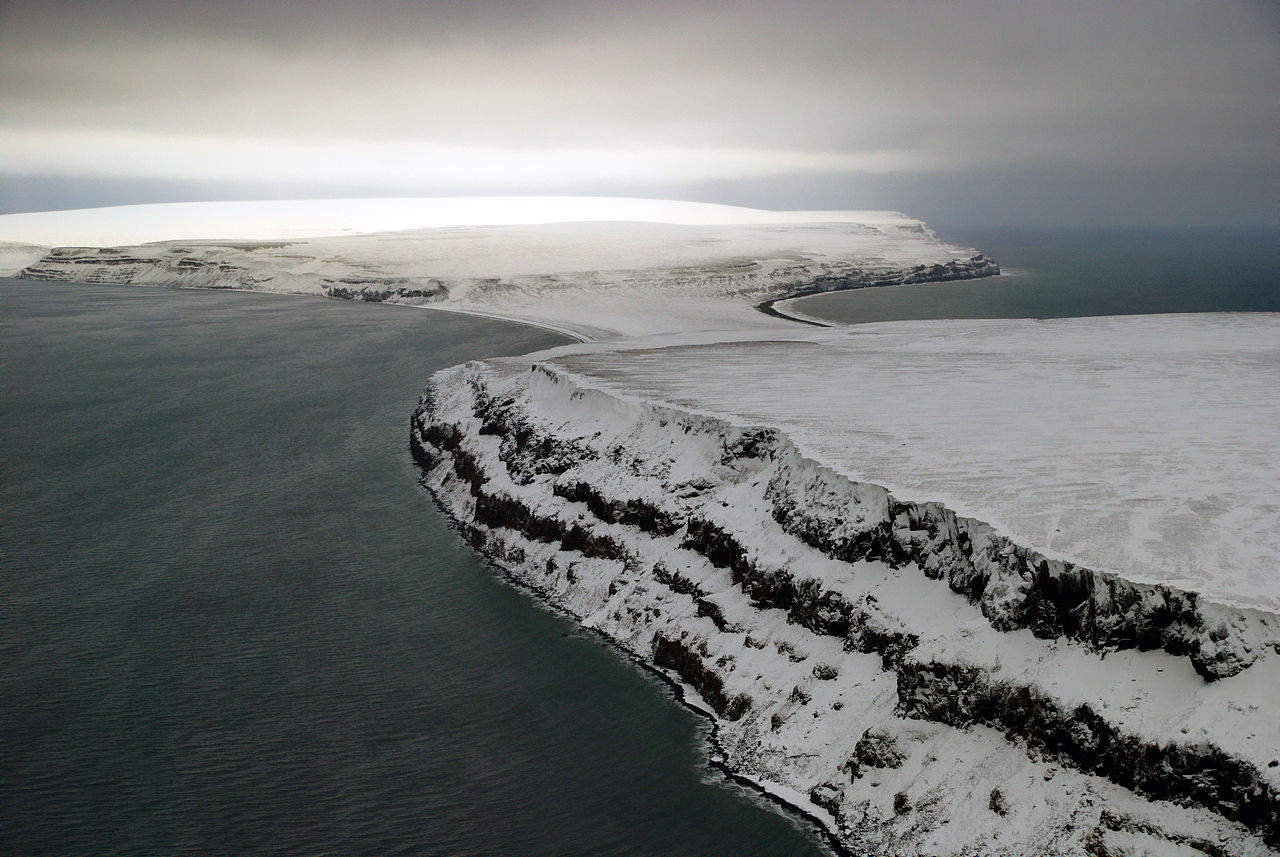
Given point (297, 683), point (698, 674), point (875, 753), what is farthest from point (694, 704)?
point (297, 683)

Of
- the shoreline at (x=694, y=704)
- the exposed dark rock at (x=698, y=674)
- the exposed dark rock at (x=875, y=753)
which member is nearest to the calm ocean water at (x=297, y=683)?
the shoreline at (x=694, y=704)

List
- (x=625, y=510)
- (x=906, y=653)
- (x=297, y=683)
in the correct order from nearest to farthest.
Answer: (x=906, y=653), (x=297, y=683), (x=625, y=510)

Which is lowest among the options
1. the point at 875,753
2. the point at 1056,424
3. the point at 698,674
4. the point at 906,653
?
the point at 698,674

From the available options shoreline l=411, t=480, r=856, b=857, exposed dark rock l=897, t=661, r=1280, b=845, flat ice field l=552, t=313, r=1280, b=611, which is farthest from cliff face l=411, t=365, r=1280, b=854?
flat ice field l=552, t=313, r=1280, b=611

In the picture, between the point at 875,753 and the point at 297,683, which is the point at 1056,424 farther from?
the point at 297,683

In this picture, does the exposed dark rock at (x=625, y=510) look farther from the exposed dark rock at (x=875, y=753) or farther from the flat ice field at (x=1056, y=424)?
the exposed dark rock at (x=875, y=753)
